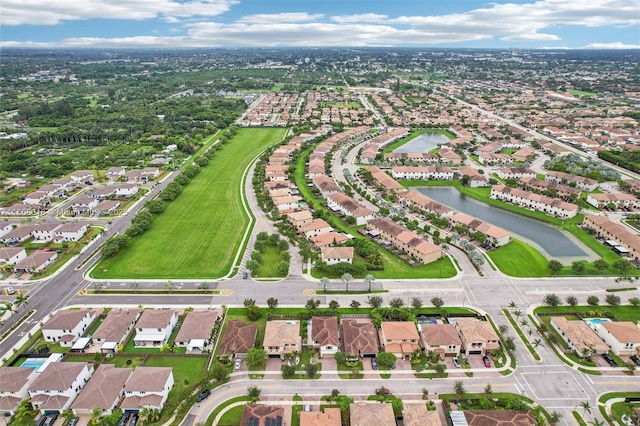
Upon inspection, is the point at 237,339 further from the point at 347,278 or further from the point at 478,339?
the point at 478,339

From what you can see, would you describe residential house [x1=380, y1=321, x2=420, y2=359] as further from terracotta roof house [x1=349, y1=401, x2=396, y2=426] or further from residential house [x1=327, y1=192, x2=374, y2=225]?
residential house [x1=327, y1=192, x2=374, y2=225]

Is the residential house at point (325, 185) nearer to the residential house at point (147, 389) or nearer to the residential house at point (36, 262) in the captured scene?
the residential house at point (36, 262)

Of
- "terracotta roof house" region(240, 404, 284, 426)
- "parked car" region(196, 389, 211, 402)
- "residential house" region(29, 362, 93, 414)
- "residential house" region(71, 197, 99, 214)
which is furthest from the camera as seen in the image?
"residential house" region(71, 197, 99, 214)

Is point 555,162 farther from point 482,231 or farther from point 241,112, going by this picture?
point 241,112

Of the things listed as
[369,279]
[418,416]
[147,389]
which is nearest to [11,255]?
[147,389]

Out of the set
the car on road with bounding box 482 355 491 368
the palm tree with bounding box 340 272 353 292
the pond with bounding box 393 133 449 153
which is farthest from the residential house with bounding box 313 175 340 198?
the car on road with bounding box 482 355 491 368

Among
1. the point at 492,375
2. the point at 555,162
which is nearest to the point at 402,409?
the point at 492,375
